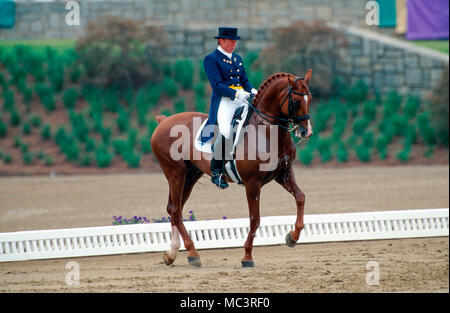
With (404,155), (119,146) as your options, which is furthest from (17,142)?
(404,155)

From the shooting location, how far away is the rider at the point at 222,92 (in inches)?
273

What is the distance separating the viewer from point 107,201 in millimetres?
12523

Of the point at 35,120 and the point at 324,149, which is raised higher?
the point at 35,120

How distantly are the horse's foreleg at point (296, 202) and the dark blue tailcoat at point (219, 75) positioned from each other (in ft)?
2.99

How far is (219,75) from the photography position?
275 inches

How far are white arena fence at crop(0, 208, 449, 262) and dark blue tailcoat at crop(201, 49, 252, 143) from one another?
57.3 inches

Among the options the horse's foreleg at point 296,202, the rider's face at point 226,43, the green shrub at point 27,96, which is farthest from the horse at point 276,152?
the green shrub at point 27,96

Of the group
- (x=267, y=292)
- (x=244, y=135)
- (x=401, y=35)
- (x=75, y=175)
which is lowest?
(x=75, y=175)

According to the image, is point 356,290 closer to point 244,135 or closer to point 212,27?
point 244,135

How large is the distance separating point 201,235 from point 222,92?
203 cm

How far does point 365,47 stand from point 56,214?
1290 centimetres

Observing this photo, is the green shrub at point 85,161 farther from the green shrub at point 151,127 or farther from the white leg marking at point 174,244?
the white leg marking at point 174,244

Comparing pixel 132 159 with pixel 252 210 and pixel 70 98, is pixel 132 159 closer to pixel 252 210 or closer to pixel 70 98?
pixel 70 98

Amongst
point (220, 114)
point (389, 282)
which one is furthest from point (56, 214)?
point (389, 282)
